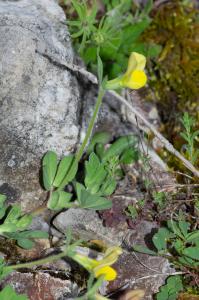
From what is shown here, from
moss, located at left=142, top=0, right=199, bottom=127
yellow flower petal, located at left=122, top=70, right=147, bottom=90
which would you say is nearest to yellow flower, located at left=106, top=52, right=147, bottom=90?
yellow flower petal, located at left=122, top=70, right=147, bottom=90

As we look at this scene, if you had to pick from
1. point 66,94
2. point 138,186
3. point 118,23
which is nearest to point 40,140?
point 66,94

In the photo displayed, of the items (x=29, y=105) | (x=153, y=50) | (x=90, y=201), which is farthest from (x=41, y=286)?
(x=153, y=50)

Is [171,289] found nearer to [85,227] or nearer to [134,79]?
[85,227]

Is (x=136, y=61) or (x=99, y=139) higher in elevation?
(x=136, y=61)

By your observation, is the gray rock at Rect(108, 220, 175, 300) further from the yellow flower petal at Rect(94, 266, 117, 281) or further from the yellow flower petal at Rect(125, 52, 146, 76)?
the yellow flower petal at Rect(125, 52, 146, 76)

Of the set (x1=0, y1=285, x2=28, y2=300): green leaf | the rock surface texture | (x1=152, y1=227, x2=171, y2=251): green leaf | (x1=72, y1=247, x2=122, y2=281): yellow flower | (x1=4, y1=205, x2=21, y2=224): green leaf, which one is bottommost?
(x1=0, y1=285, x2=28, y2=300): green leaf

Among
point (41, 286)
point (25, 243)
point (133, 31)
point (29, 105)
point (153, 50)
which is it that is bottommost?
point (41, 286)

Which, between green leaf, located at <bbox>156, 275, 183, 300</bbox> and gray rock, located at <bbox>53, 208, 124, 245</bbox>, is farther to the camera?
gray rock, located at <bbox>53, 208, 124, 245</bbox>
